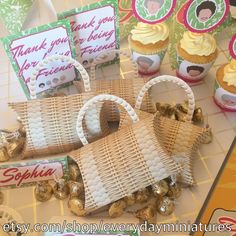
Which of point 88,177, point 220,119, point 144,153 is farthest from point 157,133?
point 220,119

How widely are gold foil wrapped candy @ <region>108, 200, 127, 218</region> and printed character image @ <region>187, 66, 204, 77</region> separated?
484 millimetres

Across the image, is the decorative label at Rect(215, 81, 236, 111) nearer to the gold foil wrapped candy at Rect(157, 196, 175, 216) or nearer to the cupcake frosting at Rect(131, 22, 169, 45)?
the cupcake frosting at Rect(131, 22, 169, 45)

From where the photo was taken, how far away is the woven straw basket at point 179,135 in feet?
3.04

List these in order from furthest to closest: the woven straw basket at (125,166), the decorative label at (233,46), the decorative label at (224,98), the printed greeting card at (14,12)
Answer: the printed greeting card at (14,12) → the decorative label at (224,98) → the decorative label at (233,46) → the woven straw basket at (125,166)

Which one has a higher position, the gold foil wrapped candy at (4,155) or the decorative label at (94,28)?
the decorative label at (94,28)

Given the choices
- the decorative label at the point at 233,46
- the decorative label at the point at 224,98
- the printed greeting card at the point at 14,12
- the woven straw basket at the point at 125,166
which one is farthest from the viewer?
the printed greeting card at the point at 14,12

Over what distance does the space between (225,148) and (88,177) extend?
0.42 m

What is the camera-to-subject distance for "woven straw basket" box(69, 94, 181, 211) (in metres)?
0.84

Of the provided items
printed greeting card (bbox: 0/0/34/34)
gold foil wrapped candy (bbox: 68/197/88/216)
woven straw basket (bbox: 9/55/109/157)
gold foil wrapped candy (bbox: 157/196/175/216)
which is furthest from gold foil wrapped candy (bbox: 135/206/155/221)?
printed greeting card (bbox: 0/0/34/34)

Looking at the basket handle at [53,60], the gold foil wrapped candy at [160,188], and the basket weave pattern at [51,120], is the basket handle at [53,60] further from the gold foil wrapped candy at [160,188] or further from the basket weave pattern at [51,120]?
the gold foil wrapped candy at [160,188]

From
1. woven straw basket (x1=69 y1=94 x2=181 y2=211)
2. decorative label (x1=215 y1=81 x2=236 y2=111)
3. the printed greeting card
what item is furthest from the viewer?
the printed greeting card

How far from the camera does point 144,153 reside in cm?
84

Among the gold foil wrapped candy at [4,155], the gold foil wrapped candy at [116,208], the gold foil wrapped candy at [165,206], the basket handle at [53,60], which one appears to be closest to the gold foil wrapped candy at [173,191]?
the gold foil wrapped candy at [165,206]

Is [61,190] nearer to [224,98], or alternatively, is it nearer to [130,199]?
[130,199]
